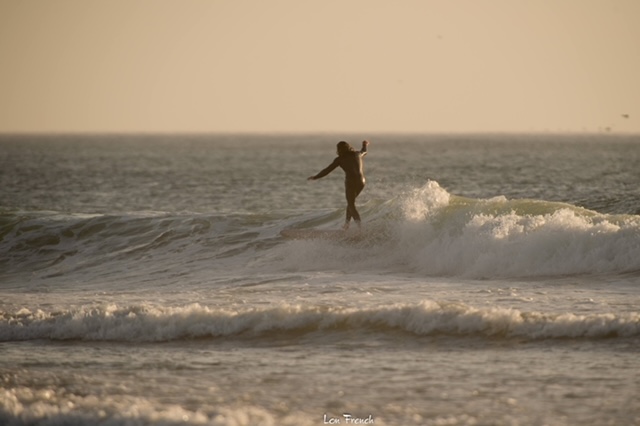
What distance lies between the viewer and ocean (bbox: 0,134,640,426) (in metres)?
9.93

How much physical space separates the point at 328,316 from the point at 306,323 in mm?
306

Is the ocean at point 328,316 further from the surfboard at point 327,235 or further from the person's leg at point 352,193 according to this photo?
the person's leg at point 352,193

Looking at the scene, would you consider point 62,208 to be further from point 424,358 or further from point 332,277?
point 424,358

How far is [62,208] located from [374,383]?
3127cm

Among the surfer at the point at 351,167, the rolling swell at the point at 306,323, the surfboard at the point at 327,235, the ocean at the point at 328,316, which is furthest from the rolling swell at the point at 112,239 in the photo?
the rolling swell at the point at 306,323

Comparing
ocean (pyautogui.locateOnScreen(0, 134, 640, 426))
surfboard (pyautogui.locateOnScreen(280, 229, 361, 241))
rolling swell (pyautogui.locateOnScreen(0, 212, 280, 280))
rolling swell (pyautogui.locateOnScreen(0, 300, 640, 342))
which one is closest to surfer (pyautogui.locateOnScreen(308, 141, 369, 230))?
surfboard (pyautogui.locateOnScreen(280, 229, 361, 241))

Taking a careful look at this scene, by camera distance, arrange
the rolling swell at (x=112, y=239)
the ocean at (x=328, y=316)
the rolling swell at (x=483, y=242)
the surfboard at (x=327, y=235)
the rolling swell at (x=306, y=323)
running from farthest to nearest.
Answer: the rolling swell at (x=112, y=239)
the surfboard at (x=327, y=235)
the rolling swell at (x=483, y=242)
the rolling swell at (x=306, y=323)
the ocean at (x=328, y=316)

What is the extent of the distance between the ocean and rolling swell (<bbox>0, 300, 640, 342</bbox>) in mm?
27

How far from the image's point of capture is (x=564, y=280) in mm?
16359

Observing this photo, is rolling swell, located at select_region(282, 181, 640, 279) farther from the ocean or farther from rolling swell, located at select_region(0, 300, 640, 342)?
rolling swell, located at select_region(0, 300, 640, 342)

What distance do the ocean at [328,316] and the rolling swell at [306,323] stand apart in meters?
0.03

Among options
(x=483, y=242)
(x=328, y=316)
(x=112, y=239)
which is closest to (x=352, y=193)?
(x=483, y=242)

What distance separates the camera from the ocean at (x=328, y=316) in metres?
9.93

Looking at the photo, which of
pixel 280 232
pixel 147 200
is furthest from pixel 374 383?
pixel 147 200
